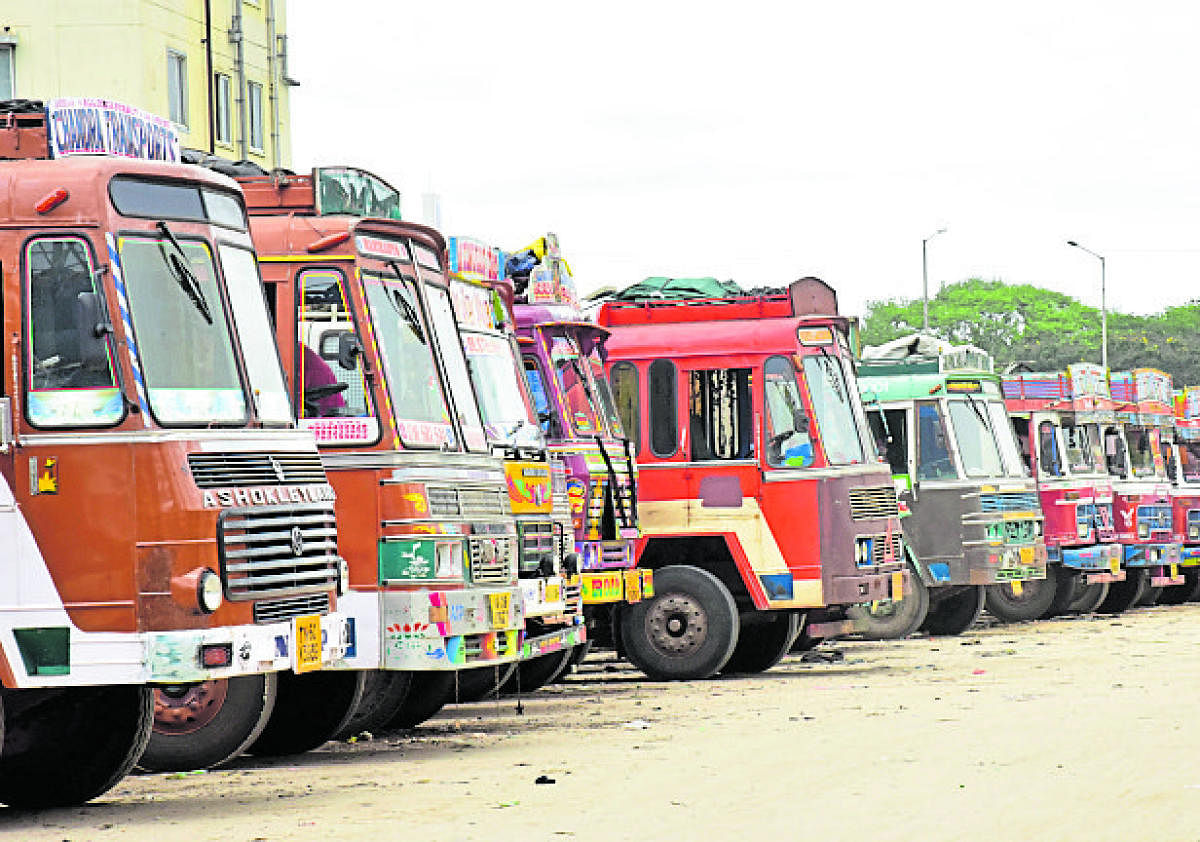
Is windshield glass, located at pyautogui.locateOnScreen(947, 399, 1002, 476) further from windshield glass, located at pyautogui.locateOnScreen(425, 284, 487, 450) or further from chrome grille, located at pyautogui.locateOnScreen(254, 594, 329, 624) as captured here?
chrome grille, located at pyautogui.locateOnScreen(254, 594, 329, 624)

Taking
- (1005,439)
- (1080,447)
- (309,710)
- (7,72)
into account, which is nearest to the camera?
(309,710)

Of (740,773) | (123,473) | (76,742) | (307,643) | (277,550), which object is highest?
(123,473)

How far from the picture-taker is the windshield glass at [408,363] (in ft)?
42.3

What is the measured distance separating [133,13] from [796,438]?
1878cm

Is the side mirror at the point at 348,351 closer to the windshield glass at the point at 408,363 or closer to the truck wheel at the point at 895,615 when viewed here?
the windshield glass at the point at 408,363

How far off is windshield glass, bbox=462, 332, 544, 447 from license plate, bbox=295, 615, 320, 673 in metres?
3.99

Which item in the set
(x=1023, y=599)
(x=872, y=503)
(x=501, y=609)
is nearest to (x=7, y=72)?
(x=1023, y=599)

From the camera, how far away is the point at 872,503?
64.2 ft

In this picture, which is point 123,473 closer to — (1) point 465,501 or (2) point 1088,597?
(1) point 465,501

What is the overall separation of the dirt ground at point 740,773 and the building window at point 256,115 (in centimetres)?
2294

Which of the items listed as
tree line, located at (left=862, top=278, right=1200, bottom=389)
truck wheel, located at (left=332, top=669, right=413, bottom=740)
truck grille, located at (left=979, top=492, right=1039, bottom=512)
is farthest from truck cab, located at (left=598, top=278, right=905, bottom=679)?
tree line, located at (left=862, top=278, right=1200, bottom=389)

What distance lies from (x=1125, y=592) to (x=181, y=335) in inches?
918

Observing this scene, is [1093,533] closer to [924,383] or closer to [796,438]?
[924,383]

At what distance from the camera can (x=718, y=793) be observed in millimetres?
10609
